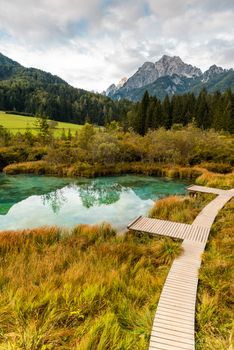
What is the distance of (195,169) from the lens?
2308 cm

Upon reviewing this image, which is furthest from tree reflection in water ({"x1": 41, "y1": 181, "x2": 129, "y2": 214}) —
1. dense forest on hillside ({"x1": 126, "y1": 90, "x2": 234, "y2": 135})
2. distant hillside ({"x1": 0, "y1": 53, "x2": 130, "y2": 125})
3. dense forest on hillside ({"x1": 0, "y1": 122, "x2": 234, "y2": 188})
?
distant hillside ({"x1": 0, "y1": 53, "x2": 130, "y2": 125})

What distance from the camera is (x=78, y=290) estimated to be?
5.36 meters

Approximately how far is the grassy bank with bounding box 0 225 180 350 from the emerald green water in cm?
354

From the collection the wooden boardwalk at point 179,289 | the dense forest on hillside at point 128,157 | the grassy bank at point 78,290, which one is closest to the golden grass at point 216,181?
the dense forest on hillside at point 128,157

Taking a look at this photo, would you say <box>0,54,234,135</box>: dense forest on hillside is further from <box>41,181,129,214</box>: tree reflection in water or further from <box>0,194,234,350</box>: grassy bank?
<box>0,194,234,350</box>: grassy bank

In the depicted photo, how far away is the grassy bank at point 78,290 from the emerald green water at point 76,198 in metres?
3.54

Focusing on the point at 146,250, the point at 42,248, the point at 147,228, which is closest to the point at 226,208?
the point at 147,228

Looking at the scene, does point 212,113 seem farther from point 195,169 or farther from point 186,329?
point 186,329

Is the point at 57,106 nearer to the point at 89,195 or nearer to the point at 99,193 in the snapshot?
the point at 99,193

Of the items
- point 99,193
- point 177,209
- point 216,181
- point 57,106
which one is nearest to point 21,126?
point 99,193

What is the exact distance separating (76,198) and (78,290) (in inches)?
430

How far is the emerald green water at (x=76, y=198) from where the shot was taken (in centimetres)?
1230

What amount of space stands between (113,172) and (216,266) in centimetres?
1754

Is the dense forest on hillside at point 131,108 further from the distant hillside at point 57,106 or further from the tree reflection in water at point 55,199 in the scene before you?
the tree reflection in water at point 55,199
